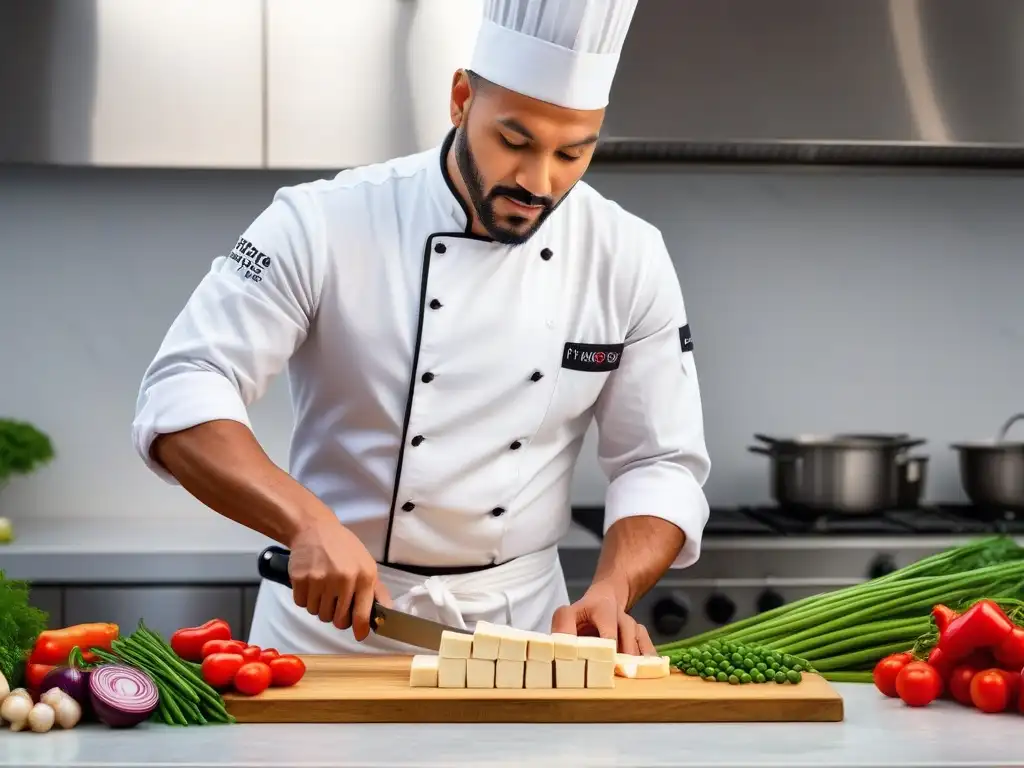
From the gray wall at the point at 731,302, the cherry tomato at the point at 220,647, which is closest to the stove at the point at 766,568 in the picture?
the gray wall at the point at 731,302

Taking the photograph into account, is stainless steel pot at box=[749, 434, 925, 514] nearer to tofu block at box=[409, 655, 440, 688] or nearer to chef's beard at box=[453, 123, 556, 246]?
chef's beard at box=[453, 123, 556, 246]

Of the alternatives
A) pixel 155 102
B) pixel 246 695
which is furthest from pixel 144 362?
pixel 246 695

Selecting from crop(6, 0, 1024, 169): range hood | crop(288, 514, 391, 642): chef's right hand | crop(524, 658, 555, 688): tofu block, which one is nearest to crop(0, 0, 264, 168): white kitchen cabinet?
crop(6, 0, 1024, 169): range hood

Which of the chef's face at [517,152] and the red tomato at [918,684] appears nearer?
the red tomato at [918,684]

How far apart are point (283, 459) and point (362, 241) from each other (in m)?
1.47

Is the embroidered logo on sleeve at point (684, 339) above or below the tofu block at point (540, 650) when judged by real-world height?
above

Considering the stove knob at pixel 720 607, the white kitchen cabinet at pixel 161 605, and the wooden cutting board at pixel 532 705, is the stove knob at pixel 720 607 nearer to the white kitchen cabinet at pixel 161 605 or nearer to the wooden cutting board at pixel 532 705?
the white kitchen cabinet at pixel 161 605

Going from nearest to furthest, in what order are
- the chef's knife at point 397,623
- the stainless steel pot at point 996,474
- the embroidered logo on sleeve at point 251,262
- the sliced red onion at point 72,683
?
the sliced red onion at point 72,683 < the chef's knife at point 397,623 < the embroidered logo on sleeve at point 251,262 < the stainless steel pot at point 996,474

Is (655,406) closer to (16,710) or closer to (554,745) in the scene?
(554,745)

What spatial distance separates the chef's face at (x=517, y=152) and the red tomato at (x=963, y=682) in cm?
76

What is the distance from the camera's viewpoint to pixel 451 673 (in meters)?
1.42

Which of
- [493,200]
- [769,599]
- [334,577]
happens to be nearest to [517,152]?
[493,200]

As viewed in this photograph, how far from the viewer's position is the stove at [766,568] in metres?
2.64

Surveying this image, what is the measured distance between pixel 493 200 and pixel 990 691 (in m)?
0.85
